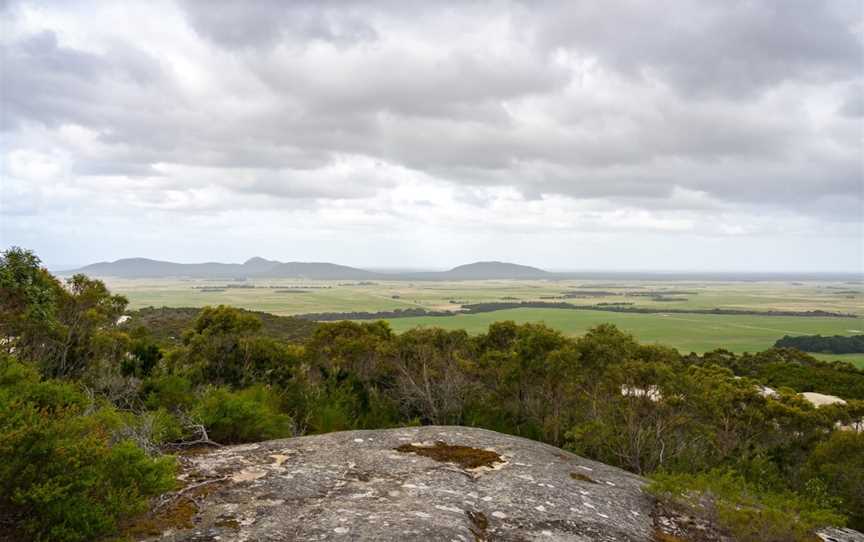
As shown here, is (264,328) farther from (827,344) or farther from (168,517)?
(827,344)

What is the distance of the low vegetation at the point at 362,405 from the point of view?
528 centimetres

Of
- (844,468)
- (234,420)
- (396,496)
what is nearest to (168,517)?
(396,496)

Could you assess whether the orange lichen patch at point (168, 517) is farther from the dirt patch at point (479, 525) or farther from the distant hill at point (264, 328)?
the distant hill at point (264, 328)

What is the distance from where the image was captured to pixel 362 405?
762 inches

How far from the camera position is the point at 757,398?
17.2 meters

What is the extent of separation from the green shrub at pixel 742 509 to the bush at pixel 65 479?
23.2ft

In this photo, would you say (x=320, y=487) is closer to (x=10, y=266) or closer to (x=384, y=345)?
(x=10, y=266)

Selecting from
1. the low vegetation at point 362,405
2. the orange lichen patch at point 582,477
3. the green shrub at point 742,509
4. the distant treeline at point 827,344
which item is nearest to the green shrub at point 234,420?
the low vegetation at point 362,405

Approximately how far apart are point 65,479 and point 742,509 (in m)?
8.23

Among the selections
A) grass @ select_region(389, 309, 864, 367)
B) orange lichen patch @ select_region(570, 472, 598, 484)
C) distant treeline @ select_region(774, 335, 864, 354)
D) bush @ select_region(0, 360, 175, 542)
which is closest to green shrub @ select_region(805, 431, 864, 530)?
orange lichen patch @ select_region(570, 472, 598, 484)

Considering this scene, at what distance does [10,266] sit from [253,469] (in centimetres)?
1027

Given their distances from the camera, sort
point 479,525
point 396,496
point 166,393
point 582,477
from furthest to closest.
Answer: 1. point 166,393
2. point 582,477
3. point 396,496
4. point 479,525

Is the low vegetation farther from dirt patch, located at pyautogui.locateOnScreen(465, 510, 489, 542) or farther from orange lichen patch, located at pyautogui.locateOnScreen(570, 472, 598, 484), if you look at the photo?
dirt patch, located at pyautogui.locateOnScreen(465, 510, 489, 542)

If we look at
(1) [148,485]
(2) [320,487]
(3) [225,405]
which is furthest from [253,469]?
(3) [225,405]
